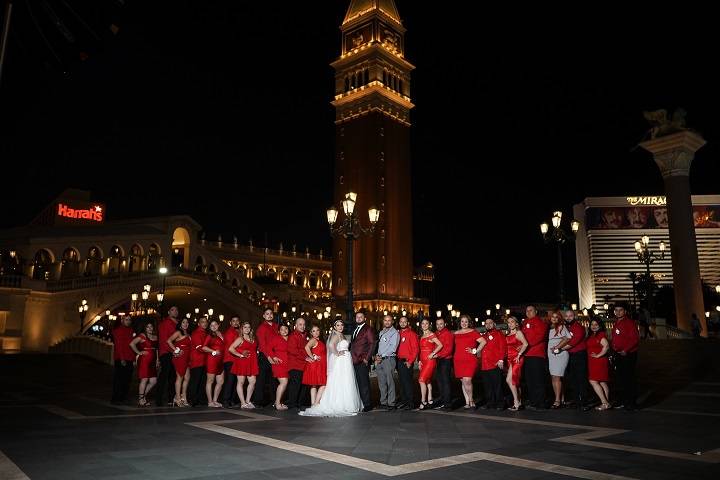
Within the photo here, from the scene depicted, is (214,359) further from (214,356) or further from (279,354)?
(279,354)

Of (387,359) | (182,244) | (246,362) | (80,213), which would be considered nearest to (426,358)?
(387,359)

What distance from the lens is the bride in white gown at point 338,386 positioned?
10.3m

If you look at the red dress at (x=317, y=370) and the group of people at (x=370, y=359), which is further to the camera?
the red dress at (x=317, y=370)

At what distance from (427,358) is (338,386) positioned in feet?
7.19

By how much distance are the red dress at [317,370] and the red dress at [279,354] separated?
454 mm

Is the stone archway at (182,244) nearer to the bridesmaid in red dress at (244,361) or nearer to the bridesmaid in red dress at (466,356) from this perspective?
the bridesmaid in red dress at (244,361)

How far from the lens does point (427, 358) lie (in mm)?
11727

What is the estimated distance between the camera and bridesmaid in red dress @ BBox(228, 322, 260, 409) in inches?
454

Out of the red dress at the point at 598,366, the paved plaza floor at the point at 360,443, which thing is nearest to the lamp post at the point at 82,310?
the paved plaza floor at the point at 360,443

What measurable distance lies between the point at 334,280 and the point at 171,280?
33973 millimetres

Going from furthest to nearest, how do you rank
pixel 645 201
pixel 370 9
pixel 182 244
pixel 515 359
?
pixel 645 201
pixel 370 9
pixel 182 244
pixel 515 359

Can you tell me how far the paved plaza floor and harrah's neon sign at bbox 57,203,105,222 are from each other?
5525 centimetres

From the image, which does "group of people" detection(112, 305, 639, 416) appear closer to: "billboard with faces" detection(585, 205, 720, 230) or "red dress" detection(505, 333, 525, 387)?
"red dress" detection(505, 333, 525, 387)

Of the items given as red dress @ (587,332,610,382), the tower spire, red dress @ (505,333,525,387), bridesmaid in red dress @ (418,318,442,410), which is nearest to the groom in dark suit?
bridesmaid in red dress @ (418,318,442,410)
